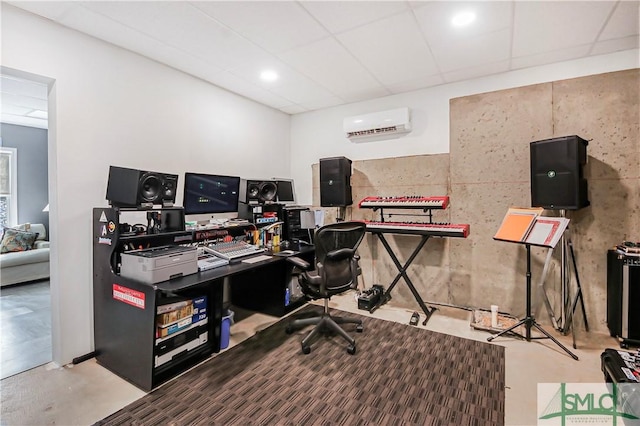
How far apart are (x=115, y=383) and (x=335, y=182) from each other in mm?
2960

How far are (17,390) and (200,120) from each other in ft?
9.02

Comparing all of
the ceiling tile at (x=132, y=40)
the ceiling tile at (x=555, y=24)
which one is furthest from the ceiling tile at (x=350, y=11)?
the ceiling tile at (x=132, y=40)

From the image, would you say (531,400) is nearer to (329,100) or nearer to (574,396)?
(574,396)

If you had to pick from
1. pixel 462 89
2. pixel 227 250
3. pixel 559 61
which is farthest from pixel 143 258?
pixel 559 61

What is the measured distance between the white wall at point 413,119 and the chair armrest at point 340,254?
1.82 m

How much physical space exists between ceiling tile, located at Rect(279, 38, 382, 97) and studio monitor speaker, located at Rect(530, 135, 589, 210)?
191 cm

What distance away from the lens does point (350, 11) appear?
7.14ft

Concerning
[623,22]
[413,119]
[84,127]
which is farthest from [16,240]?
[623,22]

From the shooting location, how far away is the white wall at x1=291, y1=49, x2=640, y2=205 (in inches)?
117

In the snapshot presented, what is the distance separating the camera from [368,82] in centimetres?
352

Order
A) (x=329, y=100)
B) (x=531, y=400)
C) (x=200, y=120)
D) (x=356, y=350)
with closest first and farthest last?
(x=531, y=400), (x=356, y=350), (x=200, y=120), (x=329, y=100)

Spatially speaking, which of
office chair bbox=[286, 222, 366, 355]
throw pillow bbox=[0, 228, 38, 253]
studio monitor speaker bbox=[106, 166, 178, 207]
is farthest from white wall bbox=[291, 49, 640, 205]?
throw pillow bbox=[0, 228, 38, 253]

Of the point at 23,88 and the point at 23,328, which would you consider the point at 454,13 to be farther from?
the point at 23,328

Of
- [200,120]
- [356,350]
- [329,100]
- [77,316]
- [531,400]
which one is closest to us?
[531,400]
